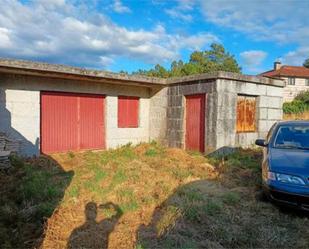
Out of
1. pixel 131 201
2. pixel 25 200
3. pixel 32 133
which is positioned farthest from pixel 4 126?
pixel 131 201

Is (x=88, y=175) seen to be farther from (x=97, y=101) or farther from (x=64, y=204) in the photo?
(x=97, y=101)

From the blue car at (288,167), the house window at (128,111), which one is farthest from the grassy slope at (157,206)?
the house window at (128,111)

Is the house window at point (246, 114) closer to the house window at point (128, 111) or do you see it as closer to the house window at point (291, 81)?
Answer: the house window at point (128, 111)

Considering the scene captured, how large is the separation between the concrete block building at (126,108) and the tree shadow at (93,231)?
5.16 metres

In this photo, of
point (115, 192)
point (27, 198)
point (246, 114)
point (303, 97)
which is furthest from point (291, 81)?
point (27, 198)

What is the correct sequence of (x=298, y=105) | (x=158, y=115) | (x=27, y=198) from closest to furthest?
1. (x=27, y=198)
2. (x=158, y=115)
3. (x=298, y=105)

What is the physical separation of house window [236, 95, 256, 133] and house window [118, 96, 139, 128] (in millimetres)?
4259

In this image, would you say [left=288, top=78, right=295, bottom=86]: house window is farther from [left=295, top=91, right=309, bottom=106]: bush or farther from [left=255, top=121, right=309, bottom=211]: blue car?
[left=255, top=121, right=309, bottom=211]: blue car

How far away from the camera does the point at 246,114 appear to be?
11031 millimetres

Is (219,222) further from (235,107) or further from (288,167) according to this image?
(235,107)

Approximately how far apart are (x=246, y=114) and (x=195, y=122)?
1856mm

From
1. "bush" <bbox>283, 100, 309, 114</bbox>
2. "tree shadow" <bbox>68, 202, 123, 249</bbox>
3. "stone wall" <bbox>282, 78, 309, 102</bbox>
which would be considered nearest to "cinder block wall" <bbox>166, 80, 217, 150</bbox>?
"tree shadow" <bbox>68, 202, 123, 249</bbox>

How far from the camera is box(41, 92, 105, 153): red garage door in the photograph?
33.8ft

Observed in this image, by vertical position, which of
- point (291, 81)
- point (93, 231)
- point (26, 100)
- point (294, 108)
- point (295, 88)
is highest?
point (291, 81)
